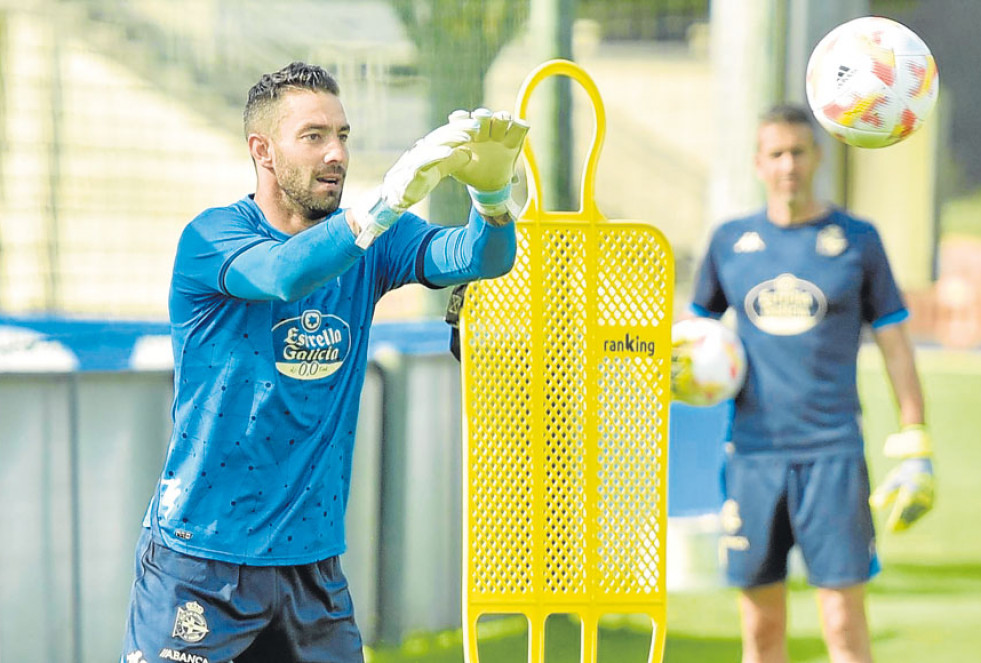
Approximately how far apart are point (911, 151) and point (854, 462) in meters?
24.3

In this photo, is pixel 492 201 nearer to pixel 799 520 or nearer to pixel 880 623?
pixel 799 520

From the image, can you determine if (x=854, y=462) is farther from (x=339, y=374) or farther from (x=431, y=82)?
(x=431, y=82)

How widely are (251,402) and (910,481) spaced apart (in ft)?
8.03

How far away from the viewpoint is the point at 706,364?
15.0ft

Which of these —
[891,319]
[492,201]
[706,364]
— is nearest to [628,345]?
[706,364]

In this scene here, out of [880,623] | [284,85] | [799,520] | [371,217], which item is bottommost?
[880,623]

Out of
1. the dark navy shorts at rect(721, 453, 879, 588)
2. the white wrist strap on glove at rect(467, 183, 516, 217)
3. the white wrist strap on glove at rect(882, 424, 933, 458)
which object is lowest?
the dark navy shorts at rect(721, 453, 879, 588)

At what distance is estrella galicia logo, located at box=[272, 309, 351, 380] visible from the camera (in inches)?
122

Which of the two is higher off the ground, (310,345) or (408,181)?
(408,181)

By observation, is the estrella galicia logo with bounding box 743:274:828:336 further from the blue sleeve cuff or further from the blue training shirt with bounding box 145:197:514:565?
the blue training shirt with bounding box 145:197:514:565

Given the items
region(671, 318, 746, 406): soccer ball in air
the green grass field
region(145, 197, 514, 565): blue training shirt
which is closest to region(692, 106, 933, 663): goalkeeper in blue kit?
region(671, 318, 746, 406): soccer ball in air

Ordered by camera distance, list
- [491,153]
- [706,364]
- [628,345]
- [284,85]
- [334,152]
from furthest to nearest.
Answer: [706,364] → [628,345] → [284,85] → [334,152] → [491,153]

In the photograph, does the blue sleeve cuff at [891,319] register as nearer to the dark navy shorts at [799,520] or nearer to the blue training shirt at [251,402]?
the dark navy shorts at [799,520]

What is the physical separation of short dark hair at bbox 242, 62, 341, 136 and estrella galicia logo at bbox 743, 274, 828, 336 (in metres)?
2.00
